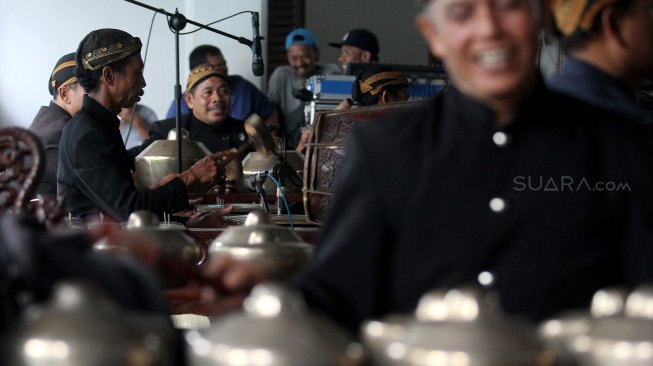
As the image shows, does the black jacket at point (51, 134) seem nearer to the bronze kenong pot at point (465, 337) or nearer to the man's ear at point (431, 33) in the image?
the man's ear at point (431, 33)

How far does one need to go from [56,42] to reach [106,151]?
528 centimetres

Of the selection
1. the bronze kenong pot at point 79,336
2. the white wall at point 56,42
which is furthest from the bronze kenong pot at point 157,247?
the white wall at point 56,42

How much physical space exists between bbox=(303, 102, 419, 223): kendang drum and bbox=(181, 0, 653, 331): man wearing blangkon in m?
1.37

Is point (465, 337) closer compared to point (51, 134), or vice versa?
point (465, 337)

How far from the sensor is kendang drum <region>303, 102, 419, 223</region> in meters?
2.99

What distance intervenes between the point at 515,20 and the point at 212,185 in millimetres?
2815

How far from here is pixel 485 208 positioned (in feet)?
5.03

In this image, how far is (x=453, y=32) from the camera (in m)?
1.44

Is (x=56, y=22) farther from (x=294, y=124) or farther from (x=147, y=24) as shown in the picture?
(x=294, y=124)

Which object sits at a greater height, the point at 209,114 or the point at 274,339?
the point at 274,339

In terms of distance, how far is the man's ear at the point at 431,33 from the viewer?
154cm

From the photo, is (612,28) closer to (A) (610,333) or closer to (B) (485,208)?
(B) (485,208)

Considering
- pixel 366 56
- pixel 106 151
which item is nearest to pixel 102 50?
pixel 106 151

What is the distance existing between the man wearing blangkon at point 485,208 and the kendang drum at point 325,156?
4.49 feet
